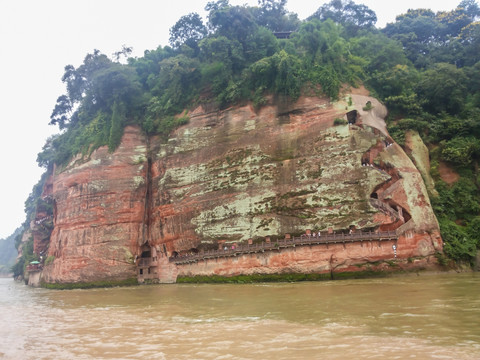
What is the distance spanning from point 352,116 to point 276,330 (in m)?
23.3

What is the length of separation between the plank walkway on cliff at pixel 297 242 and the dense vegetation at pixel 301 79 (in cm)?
461

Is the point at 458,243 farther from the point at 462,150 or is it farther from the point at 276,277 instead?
the point at 276,277

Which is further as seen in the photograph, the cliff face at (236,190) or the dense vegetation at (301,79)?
the dense vegetation at (301,79)

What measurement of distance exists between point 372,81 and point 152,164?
77.4 feet

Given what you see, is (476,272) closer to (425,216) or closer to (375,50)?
(425,216)

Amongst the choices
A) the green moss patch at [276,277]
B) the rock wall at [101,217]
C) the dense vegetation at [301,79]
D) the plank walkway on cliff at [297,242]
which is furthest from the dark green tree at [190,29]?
the green moss patch at [276,277]

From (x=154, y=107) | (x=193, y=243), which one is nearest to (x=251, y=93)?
(x=154, y=107)

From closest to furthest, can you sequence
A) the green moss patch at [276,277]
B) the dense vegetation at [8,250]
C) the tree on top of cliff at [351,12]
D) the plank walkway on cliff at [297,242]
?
the green moss patch at [276,277] → the plank walkway on cliff at [297,242] → the tree on top of cliff at [351,12] → the dense vegetation at [8,250]

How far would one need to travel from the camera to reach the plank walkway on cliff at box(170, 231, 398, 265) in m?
23.0

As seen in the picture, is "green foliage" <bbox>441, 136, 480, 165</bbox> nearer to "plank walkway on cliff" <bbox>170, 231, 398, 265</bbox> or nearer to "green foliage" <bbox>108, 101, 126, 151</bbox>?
"plank walkway on cliff" <bbox>170, 231, 398, 265</bbox>

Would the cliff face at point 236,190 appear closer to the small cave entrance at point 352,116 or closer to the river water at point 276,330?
the small cave entrance at point 352,116

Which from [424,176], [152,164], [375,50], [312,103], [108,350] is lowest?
[108,350]

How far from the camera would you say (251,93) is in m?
33.2

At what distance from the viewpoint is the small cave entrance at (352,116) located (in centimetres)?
2865
